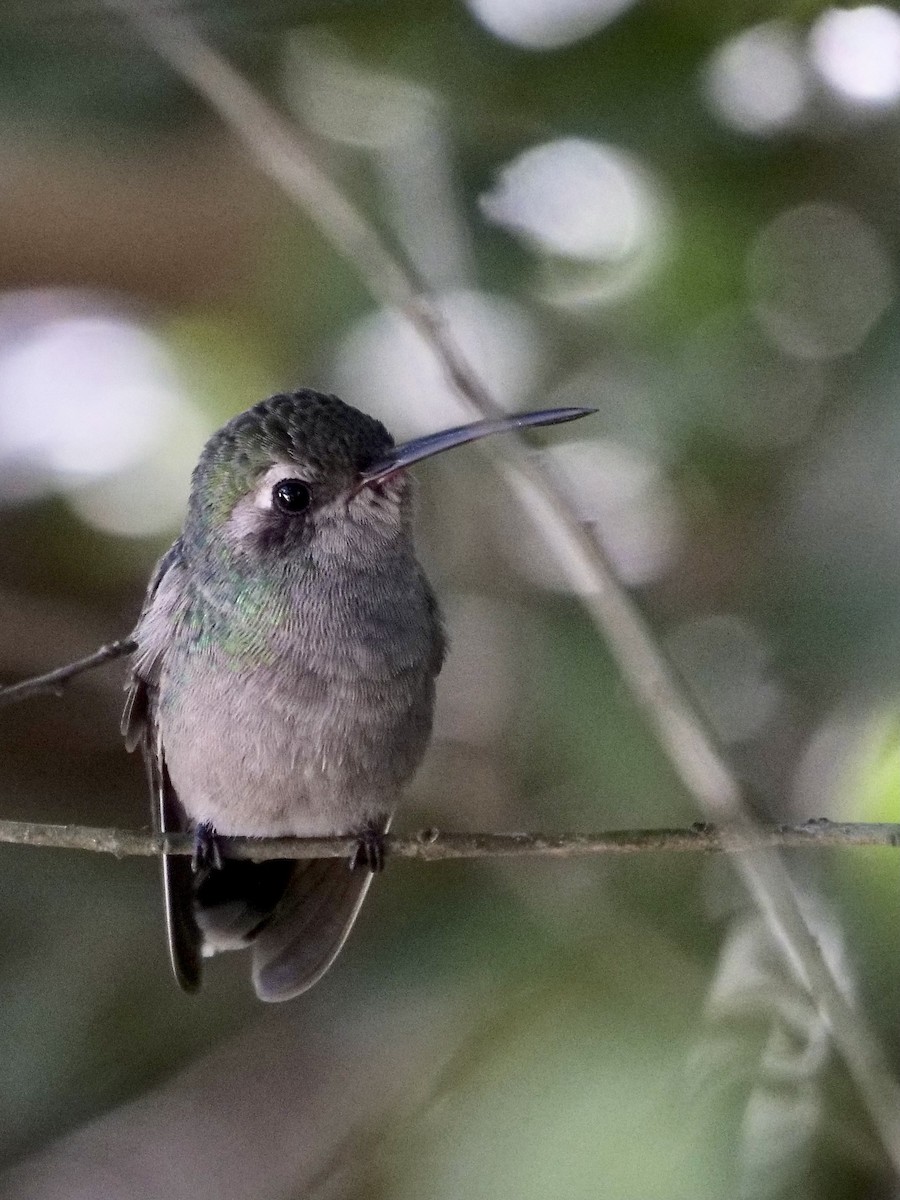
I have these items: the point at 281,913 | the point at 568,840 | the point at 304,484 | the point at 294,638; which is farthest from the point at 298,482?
the point at 281,913

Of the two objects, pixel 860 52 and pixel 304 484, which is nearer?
pixel 304 484

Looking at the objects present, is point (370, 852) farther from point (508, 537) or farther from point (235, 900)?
point (508, 537)

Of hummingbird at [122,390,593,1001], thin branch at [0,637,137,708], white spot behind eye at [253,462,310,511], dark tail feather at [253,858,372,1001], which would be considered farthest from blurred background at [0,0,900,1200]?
thin branch at [0,637,137,708]

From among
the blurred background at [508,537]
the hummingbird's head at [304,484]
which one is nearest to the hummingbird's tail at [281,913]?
the blurred background at [508,537]

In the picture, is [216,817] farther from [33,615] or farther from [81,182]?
[81,182]

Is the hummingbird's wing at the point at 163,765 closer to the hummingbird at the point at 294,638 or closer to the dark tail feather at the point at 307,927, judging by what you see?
the hummingbird at the point at 294,638

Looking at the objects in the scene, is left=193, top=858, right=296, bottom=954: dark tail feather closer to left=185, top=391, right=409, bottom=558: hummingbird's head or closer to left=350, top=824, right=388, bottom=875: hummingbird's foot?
left=350, top=824, right=388, bottom=875: hummingbird's foot

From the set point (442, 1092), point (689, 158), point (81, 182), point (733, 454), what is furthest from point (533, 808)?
point (81, 182)
